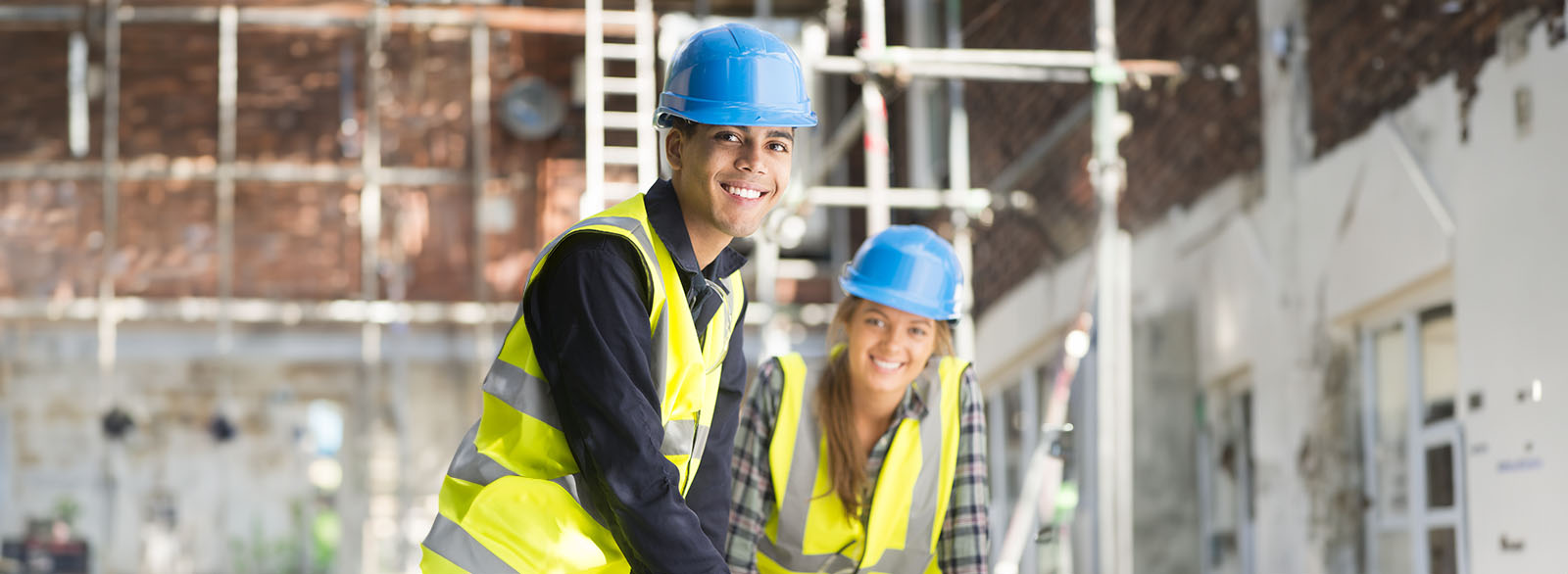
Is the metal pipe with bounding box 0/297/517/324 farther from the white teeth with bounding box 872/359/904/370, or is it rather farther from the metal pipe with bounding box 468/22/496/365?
the white teeth with bounding box 872/359/904/370

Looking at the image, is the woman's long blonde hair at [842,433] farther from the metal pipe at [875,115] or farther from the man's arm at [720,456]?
the metal pipe at [875,115]

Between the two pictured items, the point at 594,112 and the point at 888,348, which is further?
the point at 594,112

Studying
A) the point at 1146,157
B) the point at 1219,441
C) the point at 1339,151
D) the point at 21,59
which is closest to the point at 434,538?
the point at 1339,151

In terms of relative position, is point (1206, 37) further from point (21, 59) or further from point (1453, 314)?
point (21, 59)

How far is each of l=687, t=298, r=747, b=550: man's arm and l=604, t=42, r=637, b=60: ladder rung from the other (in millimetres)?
9560

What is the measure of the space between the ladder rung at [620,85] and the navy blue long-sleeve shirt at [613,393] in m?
9.98

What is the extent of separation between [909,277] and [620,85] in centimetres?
929

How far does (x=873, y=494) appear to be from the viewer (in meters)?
3.17

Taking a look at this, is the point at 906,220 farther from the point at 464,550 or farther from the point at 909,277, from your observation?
the point at 464,550

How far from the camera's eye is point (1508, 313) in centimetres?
389

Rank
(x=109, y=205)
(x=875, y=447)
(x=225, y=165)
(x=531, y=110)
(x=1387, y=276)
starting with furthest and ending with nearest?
1. (x=531, y=110)
2. (x=225, y=165)
3. (x=109, y=205)
4. (x=1387, y=276)
5. (x=875, y=447)

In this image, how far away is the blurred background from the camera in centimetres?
434

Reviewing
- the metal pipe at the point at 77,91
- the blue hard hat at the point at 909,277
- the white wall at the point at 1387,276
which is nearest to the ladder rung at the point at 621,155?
the metal pipe at the point at 77,91

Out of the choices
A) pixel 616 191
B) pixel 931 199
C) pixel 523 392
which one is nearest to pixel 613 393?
pixel 523 392
